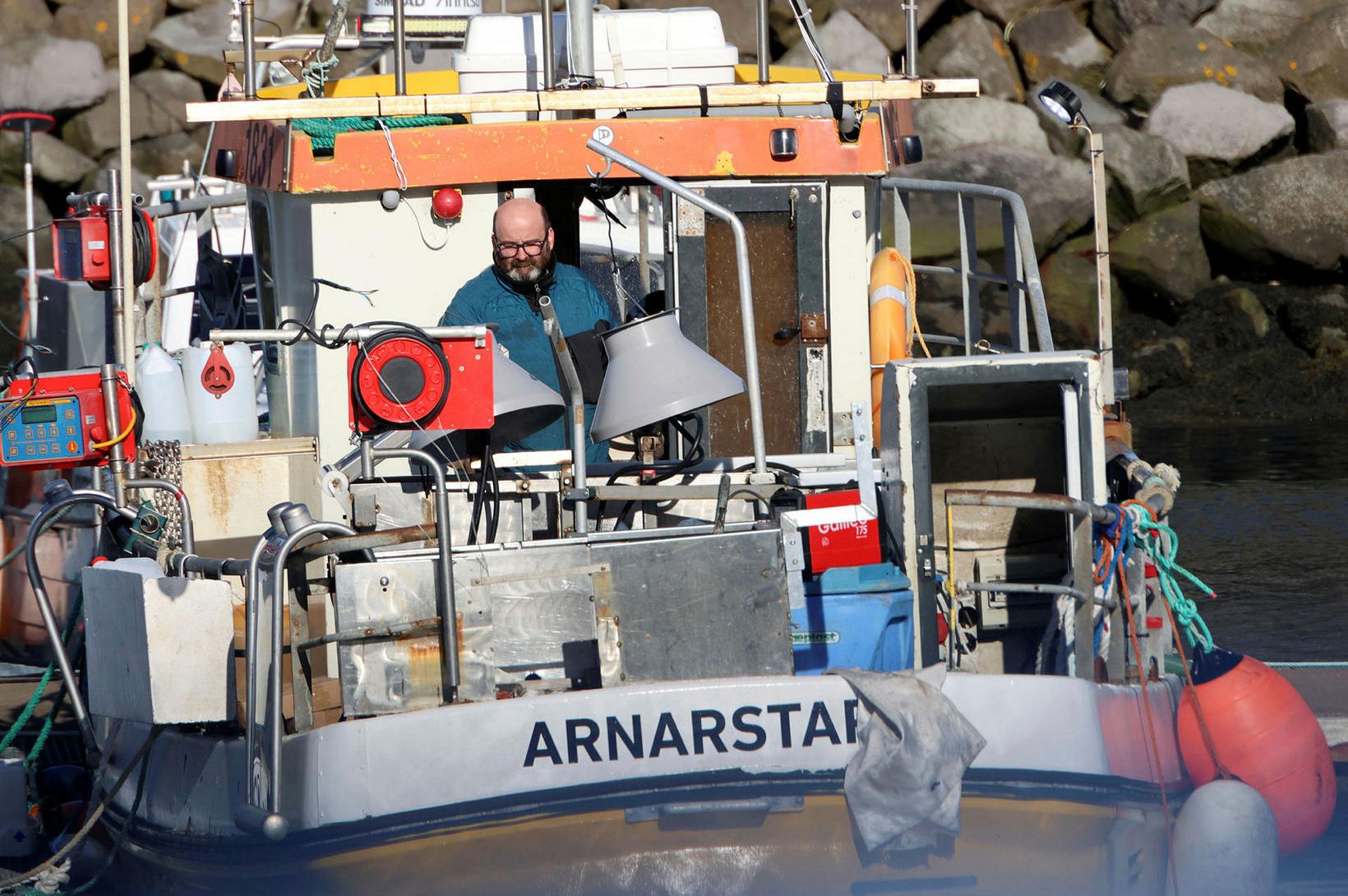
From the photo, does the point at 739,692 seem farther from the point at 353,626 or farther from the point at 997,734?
the point at 353,626

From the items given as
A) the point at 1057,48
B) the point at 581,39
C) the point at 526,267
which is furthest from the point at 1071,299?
the point at 526,267

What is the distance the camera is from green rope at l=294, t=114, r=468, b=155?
5941 millimetres

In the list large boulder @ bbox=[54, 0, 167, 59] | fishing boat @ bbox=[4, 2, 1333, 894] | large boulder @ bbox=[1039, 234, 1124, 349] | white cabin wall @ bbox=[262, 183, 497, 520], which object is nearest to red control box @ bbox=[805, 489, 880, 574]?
fishing boat @ bbox=[4, 2, 1333, 894]

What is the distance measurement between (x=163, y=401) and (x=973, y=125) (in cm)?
1274

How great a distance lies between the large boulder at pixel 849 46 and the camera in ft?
60.5

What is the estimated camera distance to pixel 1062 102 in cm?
705

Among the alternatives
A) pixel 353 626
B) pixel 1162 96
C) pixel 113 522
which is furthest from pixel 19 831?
pixel 1162 96

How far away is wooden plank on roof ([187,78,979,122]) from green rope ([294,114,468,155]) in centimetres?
10

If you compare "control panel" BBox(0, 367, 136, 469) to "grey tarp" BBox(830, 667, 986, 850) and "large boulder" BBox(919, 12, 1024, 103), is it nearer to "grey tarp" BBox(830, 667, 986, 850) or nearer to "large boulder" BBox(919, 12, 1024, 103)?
"grey tarp" BBox(830, 667, 986, 850)

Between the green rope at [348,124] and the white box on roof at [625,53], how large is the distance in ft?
1.37

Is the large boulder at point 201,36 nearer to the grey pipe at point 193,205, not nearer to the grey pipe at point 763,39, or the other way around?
the grey pipe at point 193,205

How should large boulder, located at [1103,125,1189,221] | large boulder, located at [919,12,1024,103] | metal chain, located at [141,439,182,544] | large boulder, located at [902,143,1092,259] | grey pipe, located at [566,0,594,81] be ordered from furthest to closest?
large boulder, located at [919,12,1024,103]
large boulder, located at [1103,125,1189,221]
large boulder, located at [902,143,1092,259]
grey pipe, located at [566,0,594,81]
metal chain, located at [141,439,182,544]

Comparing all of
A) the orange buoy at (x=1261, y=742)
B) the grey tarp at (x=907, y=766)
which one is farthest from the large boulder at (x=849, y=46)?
the grey tarp at (x=907, y=766)

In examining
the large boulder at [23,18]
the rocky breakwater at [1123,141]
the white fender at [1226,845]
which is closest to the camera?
the white fender at [1226,845]
